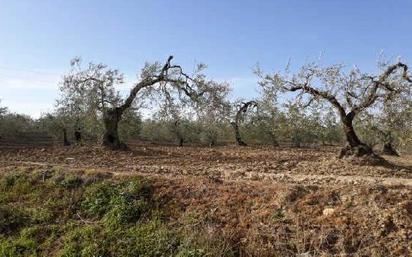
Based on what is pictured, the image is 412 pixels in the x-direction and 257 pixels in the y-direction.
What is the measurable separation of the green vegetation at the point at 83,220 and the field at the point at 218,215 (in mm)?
29

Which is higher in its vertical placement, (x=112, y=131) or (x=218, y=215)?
(x=112, y=131)

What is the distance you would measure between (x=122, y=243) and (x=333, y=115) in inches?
520

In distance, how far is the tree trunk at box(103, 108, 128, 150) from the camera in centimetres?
2467

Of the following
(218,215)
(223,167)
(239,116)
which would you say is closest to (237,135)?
(239,116)

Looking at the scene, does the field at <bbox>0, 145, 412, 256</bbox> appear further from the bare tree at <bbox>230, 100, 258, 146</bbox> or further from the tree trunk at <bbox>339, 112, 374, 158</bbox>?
the bare tree at <bbox>230, 100, 258, 146</bbox>

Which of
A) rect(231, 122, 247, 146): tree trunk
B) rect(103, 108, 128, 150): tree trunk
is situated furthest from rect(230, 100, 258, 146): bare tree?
rect(103, 108, 128, 150): tree trunk

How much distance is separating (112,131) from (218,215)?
1502 cm

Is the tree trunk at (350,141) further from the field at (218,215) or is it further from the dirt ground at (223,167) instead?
the field at (218,215)

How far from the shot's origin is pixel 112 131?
25.1 metres

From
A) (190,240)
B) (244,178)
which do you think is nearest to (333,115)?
(244,178)

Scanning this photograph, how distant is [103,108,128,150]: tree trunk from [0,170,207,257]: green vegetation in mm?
9943

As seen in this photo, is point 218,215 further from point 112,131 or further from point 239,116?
point 239,116

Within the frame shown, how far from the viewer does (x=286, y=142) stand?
183 ft

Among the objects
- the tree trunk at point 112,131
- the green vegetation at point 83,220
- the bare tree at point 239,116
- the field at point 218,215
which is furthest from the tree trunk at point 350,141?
the bare tree at point 239,116
